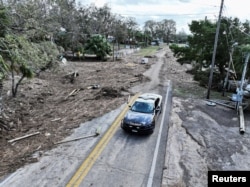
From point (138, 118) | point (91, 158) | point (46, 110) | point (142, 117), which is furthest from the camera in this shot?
point (46, 110)

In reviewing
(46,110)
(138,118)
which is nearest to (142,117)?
(138,118)

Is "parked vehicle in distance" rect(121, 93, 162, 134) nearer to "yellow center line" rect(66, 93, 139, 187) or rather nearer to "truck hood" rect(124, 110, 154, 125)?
"truck hood" rect(124, 110, 154, 125)

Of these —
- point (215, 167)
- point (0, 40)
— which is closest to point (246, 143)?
point (215, 167)

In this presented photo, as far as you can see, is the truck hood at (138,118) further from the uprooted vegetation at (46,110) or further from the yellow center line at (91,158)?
Answer: the uprooted vegetation at (46,110)

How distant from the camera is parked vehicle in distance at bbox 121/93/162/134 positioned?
1194 cm

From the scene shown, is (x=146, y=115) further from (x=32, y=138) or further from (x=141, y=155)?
(x=32, y=138)

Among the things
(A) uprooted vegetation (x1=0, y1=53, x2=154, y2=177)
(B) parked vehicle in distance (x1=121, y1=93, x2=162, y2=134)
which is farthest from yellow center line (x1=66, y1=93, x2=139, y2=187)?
(A) uprooted vegetation (x1=0, y1=53, x2=154, y2=177)

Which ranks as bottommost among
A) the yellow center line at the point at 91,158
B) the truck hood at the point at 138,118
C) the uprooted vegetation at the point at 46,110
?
the uprooted vegetation at the point at 46,110

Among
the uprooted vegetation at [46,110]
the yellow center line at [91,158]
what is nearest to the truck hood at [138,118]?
the yellow center line at [91,158]

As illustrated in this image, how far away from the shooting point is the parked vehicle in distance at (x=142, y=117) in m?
11.9

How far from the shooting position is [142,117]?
40.6ft

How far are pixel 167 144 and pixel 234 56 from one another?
1291 centimetres

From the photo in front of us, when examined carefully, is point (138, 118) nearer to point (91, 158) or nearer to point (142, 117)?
point (142, 117)

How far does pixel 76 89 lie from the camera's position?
2309cm
